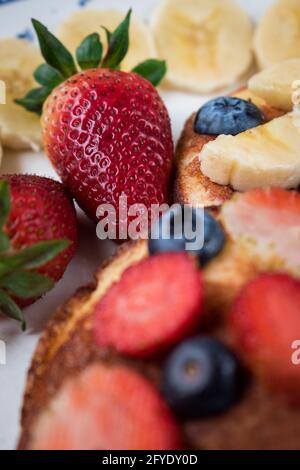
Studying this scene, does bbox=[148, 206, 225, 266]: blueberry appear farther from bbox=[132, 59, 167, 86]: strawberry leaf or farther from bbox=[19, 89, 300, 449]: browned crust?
bbox=[132, 59, 167, 86]: strawberry leaf

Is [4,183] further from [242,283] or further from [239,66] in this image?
[239,66]

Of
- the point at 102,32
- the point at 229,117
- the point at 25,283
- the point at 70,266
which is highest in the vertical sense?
the point at 102,32

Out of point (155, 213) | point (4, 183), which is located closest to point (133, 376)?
point (4, 183)

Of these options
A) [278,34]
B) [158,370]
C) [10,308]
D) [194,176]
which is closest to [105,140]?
[194,176]

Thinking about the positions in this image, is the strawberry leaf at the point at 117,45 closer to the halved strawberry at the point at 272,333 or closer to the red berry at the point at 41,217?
the red berry at the point at 41,217

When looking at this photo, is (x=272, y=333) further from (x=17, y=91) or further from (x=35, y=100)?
(x=17, y=91)
